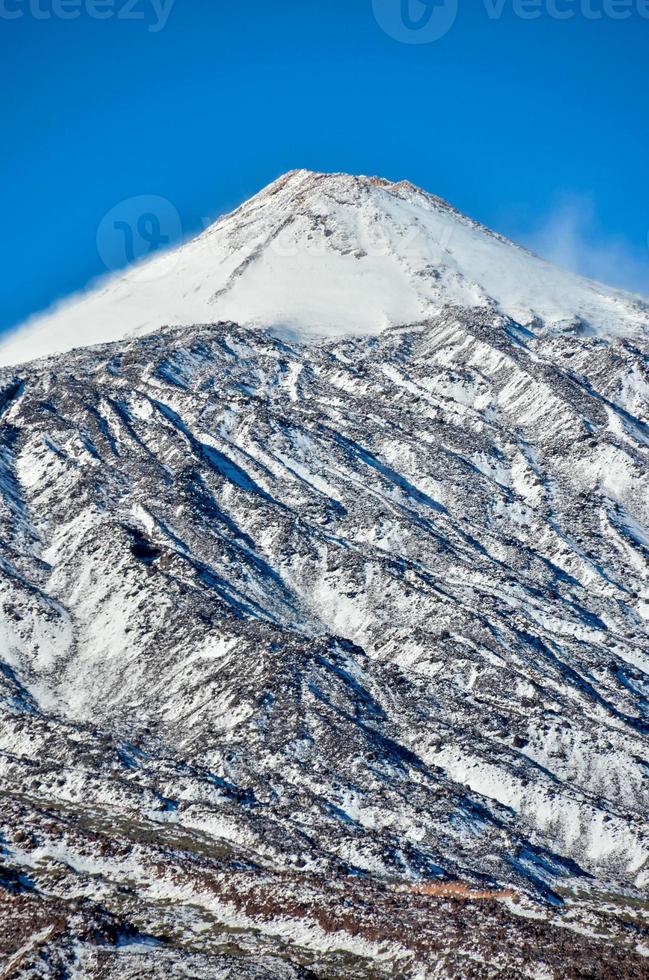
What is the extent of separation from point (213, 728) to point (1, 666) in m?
20.7

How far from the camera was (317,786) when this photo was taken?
247ft

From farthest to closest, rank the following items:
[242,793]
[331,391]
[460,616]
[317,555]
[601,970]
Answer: [331,391]
[317,555]
[460,616]
[242,793]
[601,970]

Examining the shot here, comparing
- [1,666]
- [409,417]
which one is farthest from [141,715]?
[409,417]

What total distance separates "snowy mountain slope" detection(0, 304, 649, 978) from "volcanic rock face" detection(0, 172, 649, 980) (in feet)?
0.89

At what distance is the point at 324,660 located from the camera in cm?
9275

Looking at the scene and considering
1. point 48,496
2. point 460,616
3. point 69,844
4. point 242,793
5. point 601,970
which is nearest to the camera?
point 601,970

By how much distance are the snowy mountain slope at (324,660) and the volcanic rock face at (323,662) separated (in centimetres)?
27

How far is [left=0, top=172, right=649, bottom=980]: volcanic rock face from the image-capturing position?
1831 inches

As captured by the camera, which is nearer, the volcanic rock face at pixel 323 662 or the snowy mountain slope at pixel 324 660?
the volcanic rock face at pixel 323 662

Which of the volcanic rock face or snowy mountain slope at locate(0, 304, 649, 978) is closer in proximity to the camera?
the volcanic rock face

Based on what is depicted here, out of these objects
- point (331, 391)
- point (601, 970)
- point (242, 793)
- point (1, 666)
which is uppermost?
point (331, 391)

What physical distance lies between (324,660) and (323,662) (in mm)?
513

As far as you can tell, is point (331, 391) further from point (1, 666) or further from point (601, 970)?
point (601, 970)

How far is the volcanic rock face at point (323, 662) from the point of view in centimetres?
4650
